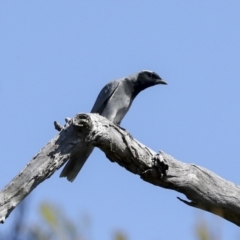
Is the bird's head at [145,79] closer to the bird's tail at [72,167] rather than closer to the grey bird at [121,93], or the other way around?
the grey bird at [121,93]

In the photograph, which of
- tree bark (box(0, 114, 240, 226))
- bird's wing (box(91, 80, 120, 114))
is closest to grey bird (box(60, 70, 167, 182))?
bird's wing (box(91, 80, 120, 114))

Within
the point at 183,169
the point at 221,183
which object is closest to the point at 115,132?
the point at 183,169

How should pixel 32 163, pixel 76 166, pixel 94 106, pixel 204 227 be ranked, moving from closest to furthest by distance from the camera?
pixel 204 227
pixel 32 163
pixel 76 166
pixel 94 106

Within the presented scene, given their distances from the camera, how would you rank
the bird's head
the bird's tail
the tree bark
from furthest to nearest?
the bird's head
the bird's tail
the tree bark

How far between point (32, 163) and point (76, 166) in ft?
7.68

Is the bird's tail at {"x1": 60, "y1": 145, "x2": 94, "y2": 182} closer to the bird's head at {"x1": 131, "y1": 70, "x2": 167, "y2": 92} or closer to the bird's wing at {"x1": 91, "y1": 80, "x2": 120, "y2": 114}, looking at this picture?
the bird's wing at {"x1": 91, "y1": 80, "x2": 120, "y2": 114}

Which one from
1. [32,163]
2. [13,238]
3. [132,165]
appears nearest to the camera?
[13,238]

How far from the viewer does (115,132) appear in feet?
16.6

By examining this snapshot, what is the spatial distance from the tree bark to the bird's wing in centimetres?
335

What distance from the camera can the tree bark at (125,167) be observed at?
428 cm

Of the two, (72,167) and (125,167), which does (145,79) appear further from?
(125,167)

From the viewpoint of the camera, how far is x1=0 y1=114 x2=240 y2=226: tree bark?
14.0 feet

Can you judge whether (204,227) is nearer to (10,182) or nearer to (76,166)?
(10,182)

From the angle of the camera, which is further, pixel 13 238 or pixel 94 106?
pixel 94 106
